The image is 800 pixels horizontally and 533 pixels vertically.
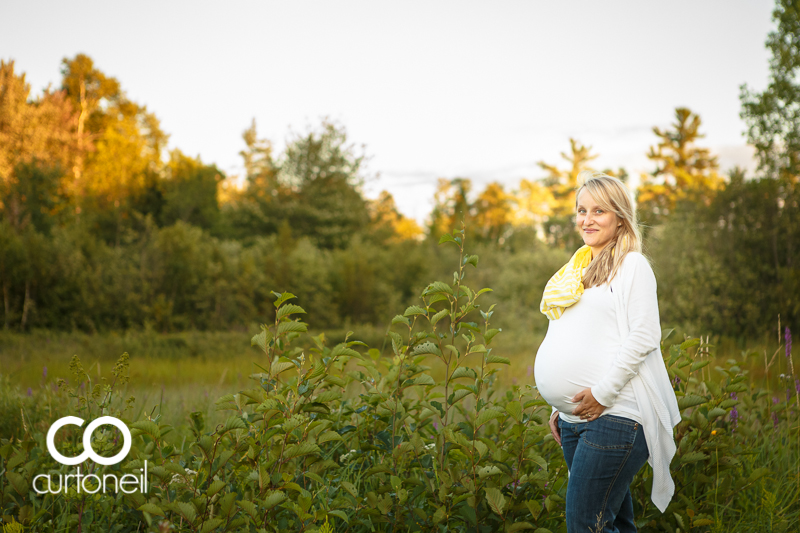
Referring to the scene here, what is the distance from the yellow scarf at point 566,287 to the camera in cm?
203

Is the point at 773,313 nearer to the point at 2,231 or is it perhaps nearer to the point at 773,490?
the point at 773,490

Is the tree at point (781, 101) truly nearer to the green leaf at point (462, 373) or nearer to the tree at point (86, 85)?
the green leaf at point (462, 373)

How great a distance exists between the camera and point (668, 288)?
43.1ft

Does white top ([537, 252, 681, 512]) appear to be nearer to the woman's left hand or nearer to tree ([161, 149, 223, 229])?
the woman's left hand

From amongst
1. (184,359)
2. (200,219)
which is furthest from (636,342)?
(200,219)

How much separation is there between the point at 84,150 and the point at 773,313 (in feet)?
82.2

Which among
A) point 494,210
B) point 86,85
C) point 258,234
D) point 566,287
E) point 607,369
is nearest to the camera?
point 607,369

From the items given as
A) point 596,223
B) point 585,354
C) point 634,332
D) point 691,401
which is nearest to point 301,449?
point 585,354

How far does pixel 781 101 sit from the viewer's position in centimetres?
1205

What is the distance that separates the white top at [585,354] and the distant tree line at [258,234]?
4906 mm

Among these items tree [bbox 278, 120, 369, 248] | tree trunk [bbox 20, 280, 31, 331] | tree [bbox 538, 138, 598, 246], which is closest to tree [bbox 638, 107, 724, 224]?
tree [bbox 538, 138, 598, 246]

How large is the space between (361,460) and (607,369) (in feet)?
4.55

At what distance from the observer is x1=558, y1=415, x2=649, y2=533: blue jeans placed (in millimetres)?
1850

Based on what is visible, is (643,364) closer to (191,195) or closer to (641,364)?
(641,364)
